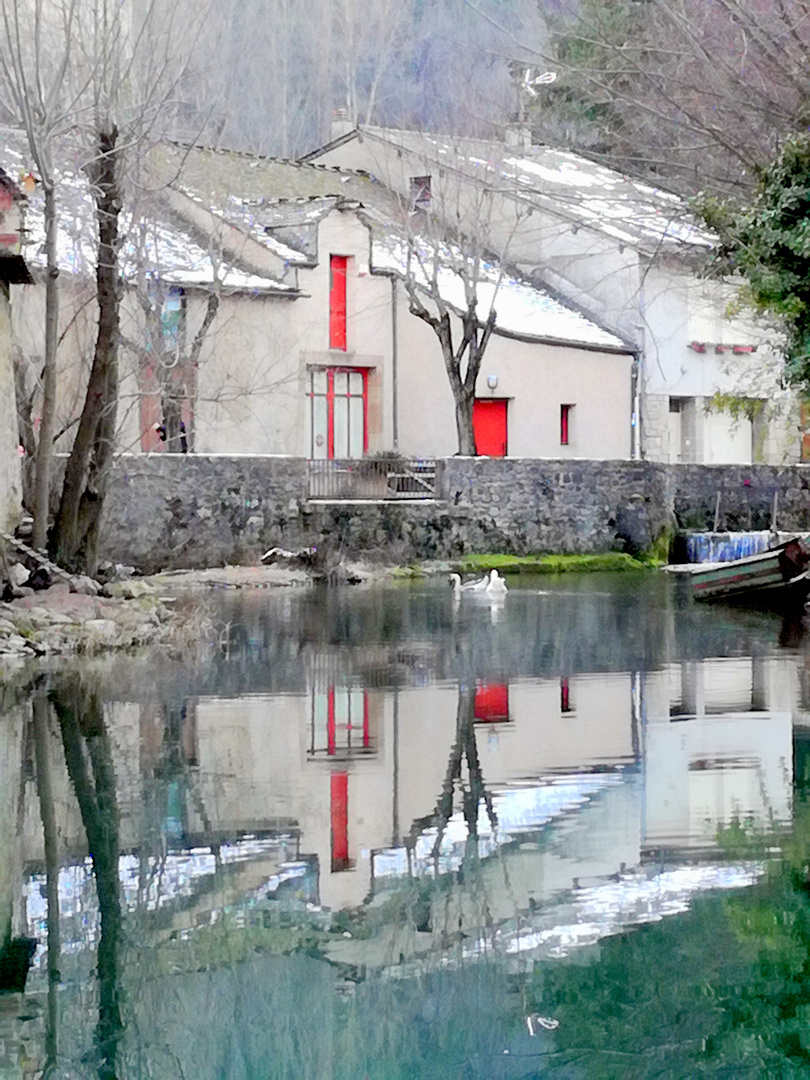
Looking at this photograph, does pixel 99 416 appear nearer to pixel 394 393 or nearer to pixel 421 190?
pixel 394 393

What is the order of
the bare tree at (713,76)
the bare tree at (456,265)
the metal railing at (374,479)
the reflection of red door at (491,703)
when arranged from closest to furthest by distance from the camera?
the reflection of red door at (491,703) < the bare tree at (713,76) < the metal railing at (374,479) < the bare tree at (456,265)

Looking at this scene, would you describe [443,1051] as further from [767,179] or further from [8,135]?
[8,135]

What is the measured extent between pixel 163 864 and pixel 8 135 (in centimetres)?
2146

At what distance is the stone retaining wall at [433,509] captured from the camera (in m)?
30.0

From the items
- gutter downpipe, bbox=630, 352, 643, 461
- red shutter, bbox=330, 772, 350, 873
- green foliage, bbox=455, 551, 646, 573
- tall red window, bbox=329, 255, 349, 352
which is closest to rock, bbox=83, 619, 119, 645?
red shutter, bbox=330, 772, 350, 873

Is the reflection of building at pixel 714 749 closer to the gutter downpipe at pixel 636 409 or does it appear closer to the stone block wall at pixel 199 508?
the stone block wall at pixel 199 508

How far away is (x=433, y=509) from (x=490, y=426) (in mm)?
8445

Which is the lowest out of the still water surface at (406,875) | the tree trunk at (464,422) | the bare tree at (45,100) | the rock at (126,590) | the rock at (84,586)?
the still water surface at (406,875)

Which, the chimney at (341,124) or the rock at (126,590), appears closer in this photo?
the rock at (126,590)

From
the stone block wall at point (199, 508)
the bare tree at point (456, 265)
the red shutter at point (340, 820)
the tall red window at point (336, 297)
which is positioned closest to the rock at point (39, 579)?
the stone block wall at point (199, 508)

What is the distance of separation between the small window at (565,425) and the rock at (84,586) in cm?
2281

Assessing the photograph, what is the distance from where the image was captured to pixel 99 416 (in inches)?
794

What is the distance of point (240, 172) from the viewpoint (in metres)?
42.8

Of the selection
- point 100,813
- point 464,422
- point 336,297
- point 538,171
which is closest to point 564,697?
point 100,813
